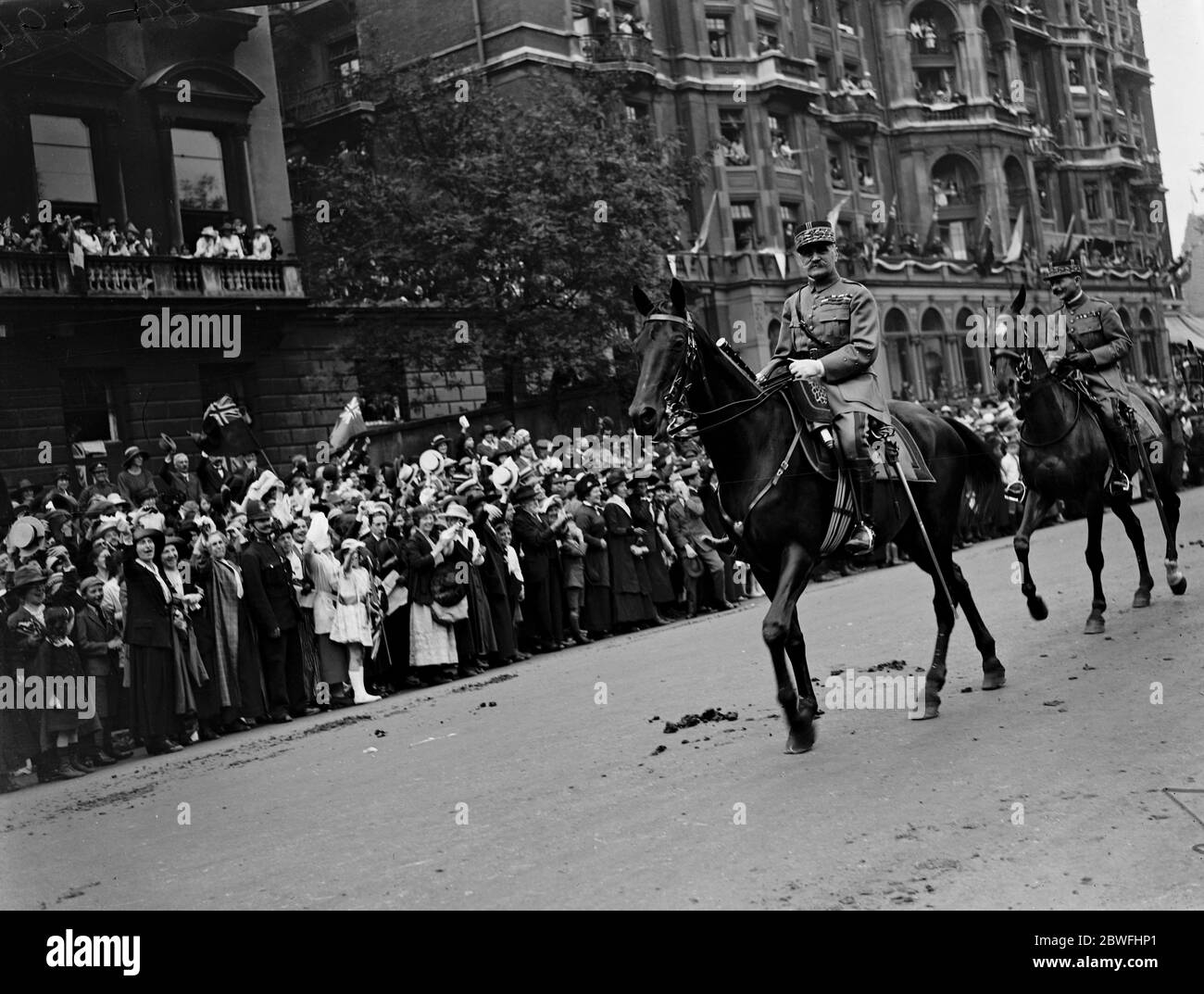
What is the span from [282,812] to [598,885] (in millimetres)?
3328

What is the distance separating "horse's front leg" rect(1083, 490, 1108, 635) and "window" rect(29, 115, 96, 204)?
18931 mm

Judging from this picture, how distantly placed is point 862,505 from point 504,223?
20.7 metres

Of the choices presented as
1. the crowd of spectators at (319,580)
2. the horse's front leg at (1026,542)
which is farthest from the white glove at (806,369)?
the horse's front leg at (1026,542)

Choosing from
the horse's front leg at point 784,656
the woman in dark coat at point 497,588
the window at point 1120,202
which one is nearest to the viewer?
the horse's front leg at point 784,656

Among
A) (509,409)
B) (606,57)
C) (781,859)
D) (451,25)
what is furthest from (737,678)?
(451,25)

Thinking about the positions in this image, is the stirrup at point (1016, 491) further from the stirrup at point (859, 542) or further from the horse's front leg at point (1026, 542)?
the stirrup at point (859, 542)

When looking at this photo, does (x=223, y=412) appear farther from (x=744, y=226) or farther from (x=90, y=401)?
(x=744, y=226)

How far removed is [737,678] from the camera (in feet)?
37.1

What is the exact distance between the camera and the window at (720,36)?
42453 millimetres

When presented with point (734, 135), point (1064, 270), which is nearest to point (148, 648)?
point (1064, 270)

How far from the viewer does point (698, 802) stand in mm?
7008

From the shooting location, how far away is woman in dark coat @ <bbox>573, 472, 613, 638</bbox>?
17.9 m
